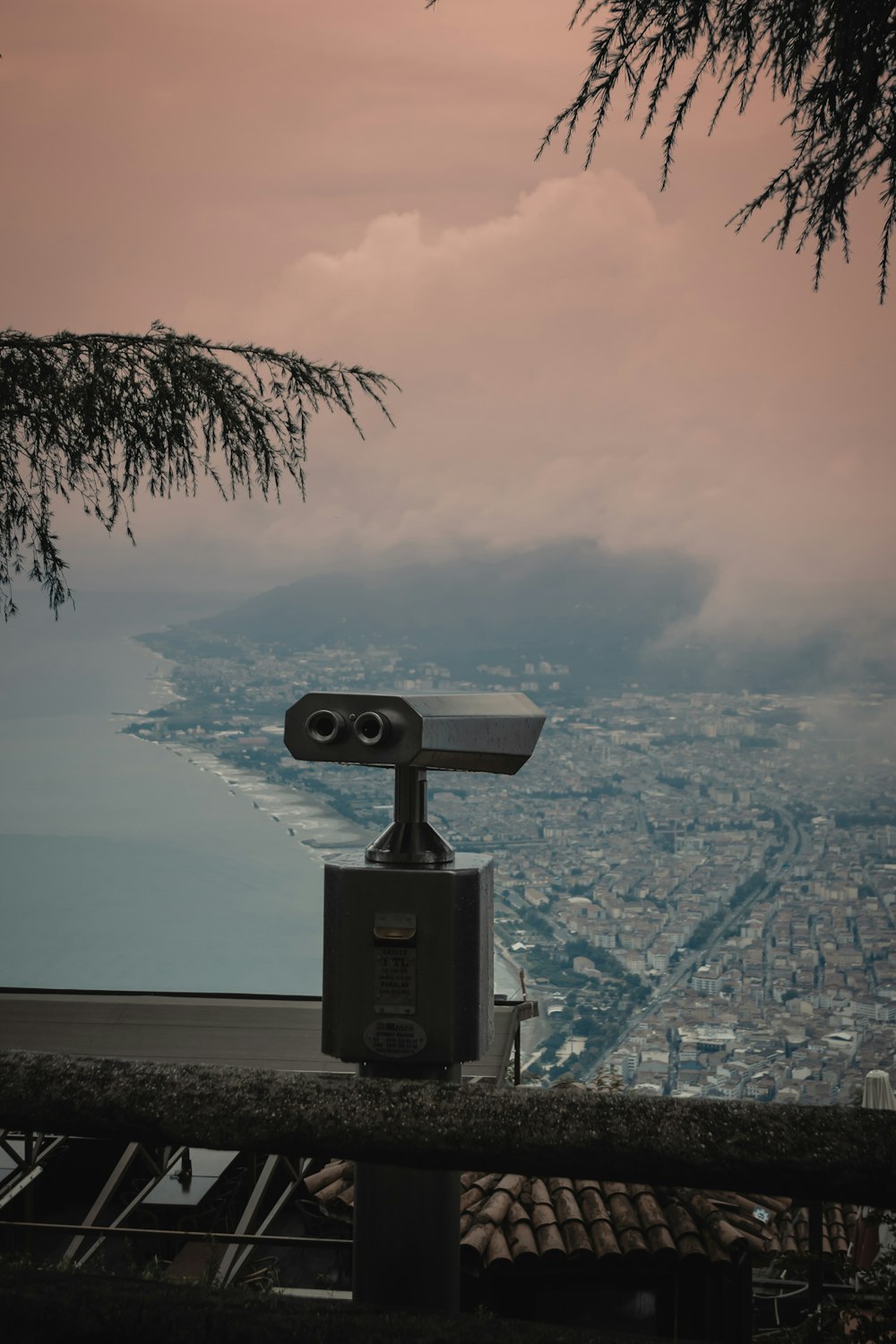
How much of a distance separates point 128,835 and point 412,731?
5694 millimetres

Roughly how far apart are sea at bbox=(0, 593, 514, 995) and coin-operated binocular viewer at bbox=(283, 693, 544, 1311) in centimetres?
368

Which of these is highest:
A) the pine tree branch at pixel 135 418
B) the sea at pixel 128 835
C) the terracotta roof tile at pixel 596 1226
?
the pine tree branch at pixel 135 418

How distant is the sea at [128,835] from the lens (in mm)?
5359

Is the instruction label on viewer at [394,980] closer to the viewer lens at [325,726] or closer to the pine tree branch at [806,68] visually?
the viewer lens at [325,726]

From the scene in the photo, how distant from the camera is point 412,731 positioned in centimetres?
99

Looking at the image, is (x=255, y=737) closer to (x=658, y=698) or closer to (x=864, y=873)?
(x=658, y=698)

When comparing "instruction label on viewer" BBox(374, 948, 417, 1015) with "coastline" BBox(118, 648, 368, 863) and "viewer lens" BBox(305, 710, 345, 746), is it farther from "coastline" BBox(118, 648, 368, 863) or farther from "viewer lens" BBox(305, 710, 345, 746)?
"coastline" BBox(118, 648, 368, 863)

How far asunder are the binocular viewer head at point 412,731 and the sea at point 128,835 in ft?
12.4

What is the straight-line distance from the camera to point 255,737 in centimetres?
655

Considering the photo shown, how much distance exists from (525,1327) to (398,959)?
48 centimetres

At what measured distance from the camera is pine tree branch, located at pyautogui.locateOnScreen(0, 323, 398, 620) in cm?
303

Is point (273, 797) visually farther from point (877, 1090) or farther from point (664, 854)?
point (877, 1090)

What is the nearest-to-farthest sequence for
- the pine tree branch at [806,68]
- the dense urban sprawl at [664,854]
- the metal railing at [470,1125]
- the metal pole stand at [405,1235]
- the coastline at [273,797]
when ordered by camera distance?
the metal railing at [470,1125]
the metal pole stand at [405,1235]
the pine tree branch at [806,68]
the coastline at [273,797]
the dense urban sprawl at [664,854]

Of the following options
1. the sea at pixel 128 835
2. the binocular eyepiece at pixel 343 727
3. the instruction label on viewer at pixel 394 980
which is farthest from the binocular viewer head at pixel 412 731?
the sea at pixel 128 835
